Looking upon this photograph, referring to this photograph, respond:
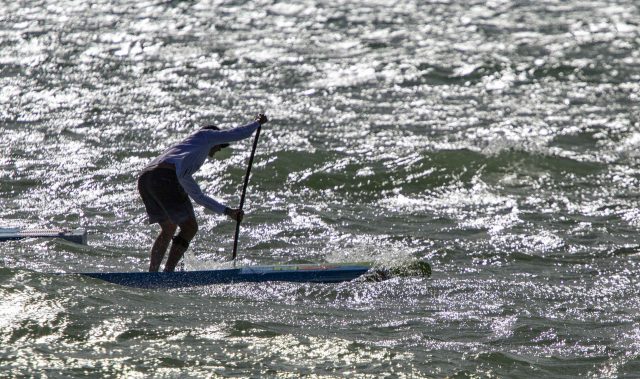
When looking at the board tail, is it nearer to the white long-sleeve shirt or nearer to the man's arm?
the white long-sleeve shirt

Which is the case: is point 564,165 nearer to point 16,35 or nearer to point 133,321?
point 133,321

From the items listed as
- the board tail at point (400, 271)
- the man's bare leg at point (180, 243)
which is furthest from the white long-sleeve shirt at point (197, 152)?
the board tail at point (400, 271)

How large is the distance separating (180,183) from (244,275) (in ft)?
3.42

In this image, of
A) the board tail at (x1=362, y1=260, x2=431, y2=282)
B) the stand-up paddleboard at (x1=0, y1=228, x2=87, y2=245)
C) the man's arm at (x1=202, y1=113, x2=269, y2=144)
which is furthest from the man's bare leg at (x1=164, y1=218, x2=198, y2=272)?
the board tail at (x1=362, y1=260, x2=431, y2=282)

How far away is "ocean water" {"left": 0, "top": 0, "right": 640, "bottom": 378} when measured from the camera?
8.12 m

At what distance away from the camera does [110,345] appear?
7.62 metres

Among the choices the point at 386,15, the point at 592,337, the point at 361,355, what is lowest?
the point at 386,15

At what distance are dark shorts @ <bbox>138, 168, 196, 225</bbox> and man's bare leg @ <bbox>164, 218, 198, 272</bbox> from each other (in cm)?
10

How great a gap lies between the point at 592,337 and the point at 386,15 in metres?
19.1

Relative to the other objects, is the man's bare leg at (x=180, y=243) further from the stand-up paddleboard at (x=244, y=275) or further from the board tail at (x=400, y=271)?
the board tail at (x=400, y=271)

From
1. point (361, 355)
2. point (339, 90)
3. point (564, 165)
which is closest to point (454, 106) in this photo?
point (339, 90)

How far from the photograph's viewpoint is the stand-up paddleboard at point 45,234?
11.6 metres

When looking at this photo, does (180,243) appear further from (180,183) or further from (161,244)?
(180,183)

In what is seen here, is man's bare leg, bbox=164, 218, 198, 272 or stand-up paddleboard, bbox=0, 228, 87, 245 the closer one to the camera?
man's bare leg, bbox=164, 218, 198, 272
